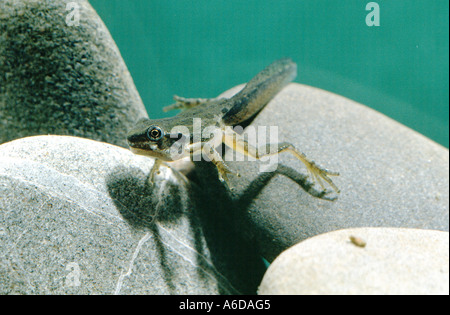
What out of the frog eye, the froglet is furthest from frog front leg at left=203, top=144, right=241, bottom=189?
the frog eye

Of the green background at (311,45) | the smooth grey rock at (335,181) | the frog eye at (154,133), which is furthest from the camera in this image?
the green background at (311,45)

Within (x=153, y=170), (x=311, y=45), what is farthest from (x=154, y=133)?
(x=311, y=45)

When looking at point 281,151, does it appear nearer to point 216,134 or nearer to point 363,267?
point 216,134

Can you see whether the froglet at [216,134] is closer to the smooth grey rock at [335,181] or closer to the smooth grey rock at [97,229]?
the smooth grey rock at [335,181]

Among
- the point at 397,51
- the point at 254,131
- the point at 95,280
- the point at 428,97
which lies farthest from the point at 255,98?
the point at 428,97

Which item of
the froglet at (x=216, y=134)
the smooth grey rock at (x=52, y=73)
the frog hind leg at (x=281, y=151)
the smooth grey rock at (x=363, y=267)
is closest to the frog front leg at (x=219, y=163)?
the froglet at (x=216, y=134)
